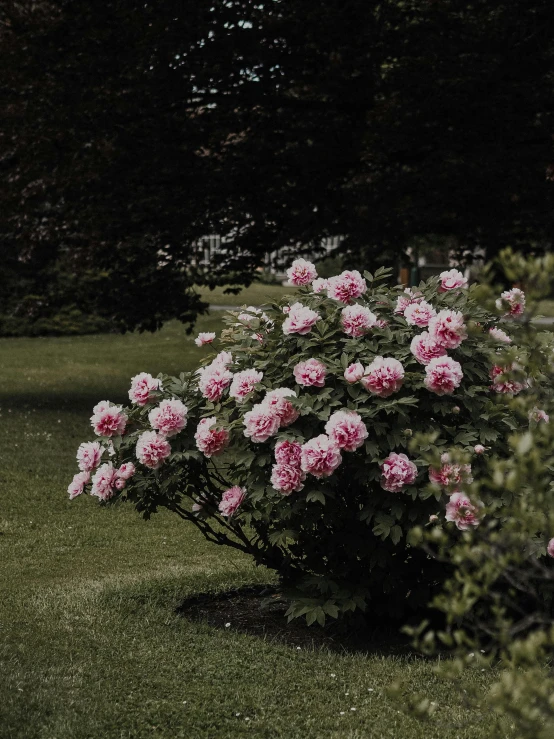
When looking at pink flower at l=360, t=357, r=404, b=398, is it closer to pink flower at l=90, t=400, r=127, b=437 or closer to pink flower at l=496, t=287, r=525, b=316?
pink flower at l=496, t=287, r=525, b=316

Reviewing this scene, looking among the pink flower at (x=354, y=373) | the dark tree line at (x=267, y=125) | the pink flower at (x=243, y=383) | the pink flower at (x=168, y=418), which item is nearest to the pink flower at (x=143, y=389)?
the pink flower at (x=168, y=418)

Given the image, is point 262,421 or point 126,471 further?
point 126,471

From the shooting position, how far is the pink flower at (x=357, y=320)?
538 centimetres

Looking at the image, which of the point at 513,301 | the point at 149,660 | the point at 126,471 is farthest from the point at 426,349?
the point at 513,301

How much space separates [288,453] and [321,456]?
6.3 inches

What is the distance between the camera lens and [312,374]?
521cm

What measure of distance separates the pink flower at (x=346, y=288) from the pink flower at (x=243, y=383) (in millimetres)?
567

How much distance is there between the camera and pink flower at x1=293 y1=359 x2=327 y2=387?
17.1ft

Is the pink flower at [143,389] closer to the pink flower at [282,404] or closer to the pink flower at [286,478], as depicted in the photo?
the pink flower at [282,404]

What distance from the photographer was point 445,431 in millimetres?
5379

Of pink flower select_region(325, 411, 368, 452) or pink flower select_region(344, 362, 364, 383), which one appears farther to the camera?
pink flower select_region(344, 362, 364, 383)

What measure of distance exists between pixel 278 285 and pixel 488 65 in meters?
30.3

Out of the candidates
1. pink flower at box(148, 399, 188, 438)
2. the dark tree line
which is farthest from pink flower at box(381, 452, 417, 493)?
the dark tree line

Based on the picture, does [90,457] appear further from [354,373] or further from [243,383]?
[354,373]
